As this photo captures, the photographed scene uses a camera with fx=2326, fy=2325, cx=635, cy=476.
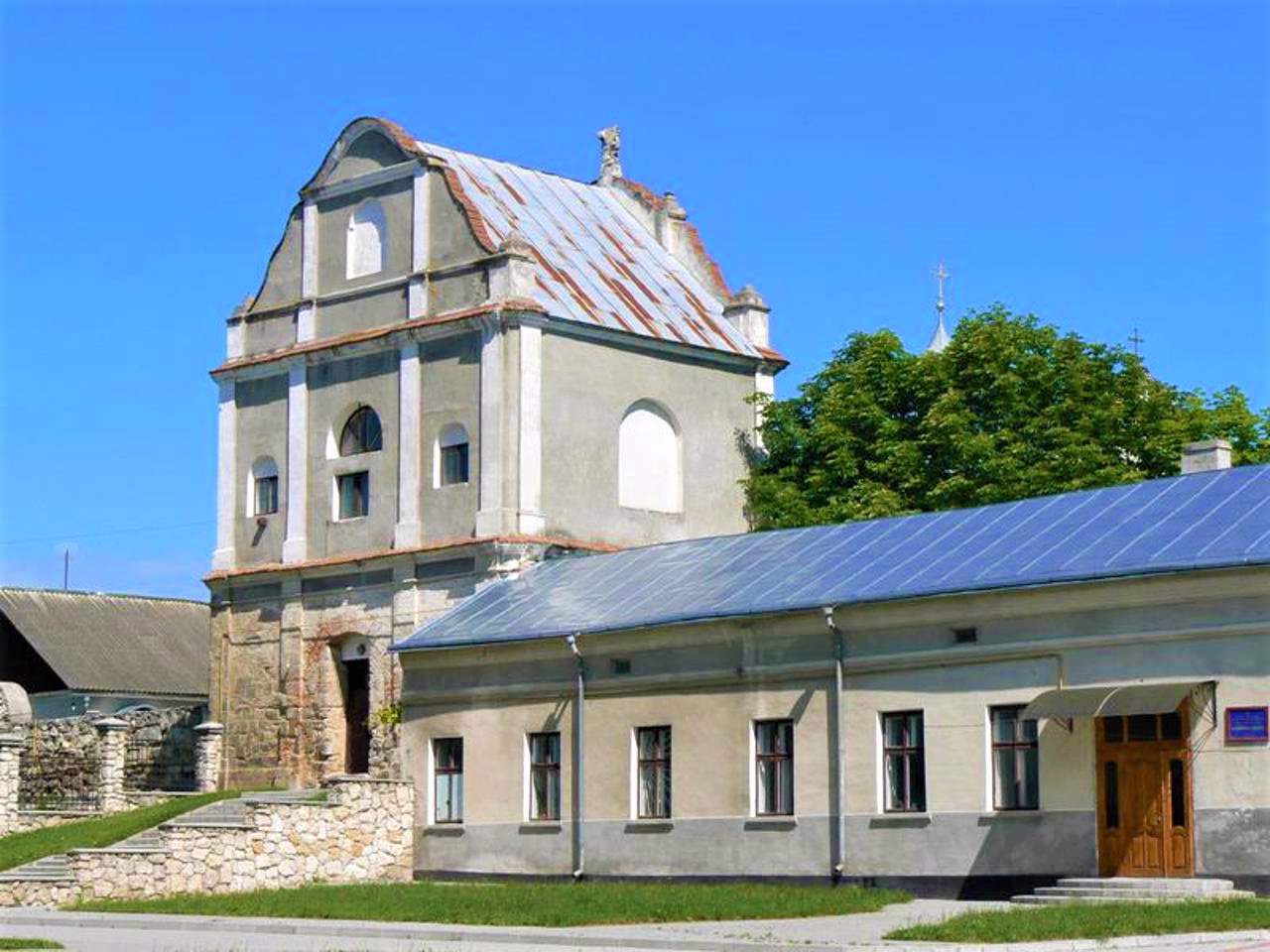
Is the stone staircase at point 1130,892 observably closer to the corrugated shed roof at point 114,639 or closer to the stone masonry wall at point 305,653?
the stone masonry wall at point 305,653

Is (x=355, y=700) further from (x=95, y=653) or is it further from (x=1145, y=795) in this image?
(x=95, y=653)

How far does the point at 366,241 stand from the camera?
46938mm

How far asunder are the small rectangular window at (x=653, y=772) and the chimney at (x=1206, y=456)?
892 cm

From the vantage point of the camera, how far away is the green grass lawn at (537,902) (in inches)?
1054

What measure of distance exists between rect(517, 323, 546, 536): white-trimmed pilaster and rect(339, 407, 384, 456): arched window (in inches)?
151

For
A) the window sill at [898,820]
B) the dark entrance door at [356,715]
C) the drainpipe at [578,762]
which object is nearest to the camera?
the window sill at [898,820]

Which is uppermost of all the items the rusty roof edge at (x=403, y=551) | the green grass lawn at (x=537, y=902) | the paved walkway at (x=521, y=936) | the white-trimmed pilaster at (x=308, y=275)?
the white-trimmed pilaster at (x=308, y=275)

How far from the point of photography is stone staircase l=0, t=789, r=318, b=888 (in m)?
34.2

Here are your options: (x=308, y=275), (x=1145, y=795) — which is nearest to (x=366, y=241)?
(x=308, y=275)

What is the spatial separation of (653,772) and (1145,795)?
29.4ft

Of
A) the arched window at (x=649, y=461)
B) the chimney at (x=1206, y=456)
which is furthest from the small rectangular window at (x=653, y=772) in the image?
the arched window at (x=649, y=461)

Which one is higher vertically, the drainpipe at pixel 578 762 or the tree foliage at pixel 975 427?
the tree foliage at pixel 975 427

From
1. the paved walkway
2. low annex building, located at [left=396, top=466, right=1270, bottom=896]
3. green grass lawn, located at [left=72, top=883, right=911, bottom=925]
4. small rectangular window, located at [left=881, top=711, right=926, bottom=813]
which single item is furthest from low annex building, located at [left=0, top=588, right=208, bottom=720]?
the paved walkway

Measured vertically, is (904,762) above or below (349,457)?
below
